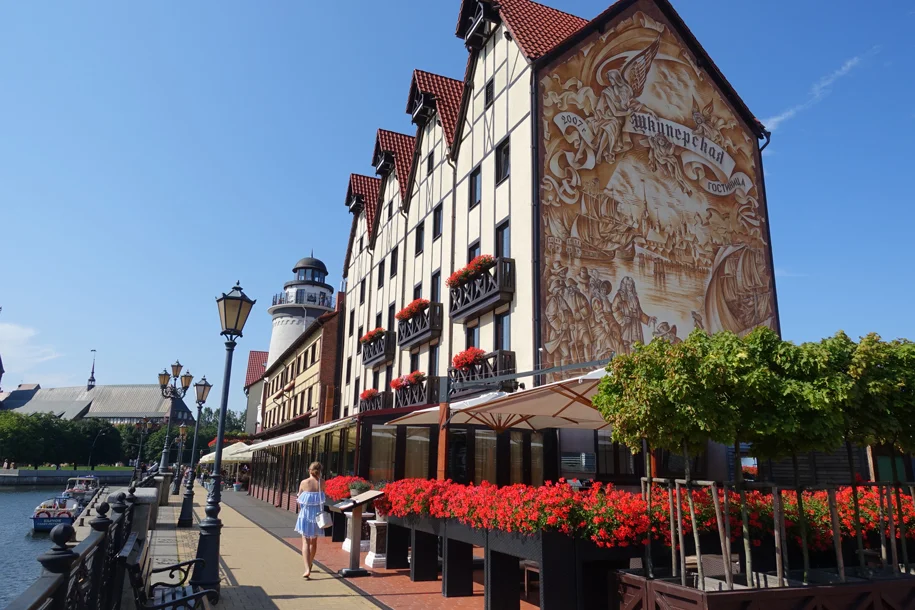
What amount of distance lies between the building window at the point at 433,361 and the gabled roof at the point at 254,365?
177ft

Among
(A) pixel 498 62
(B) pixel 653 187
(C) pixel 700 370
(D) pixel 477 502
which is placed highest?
(A) pixel 498 62

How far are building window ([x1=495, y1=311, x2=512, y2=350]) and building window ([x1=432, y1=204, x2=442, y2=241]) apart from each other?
6410mm

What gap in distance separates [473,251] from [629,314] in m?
5.52

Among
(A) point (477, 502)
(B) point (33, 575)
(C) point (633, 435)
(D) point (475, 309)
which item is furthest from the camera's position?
(B) point (33, 575)

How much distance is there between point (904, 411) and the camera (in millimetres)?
7188

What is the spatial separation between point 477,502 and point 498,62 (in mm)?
16329

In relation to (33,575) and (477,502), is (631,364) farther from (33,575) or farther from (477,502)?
(33,575)

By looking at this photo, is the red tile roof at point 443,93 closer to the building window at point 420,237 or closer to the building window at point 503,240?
the building window at point 420,237

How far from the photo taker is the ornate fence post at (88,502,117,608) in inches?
184

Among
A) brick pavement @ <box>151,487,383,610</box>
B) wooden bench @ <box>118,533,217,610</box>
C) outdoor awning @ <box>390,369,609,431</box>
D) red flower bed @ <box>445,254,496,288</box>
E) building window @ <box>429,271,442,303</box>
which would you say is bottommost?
brick pavement @ <box>151,487,383,610</box>

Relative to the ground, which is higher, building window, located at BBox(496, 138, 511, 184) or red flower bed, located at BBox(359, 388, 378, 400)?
building window, located at BBox(496, 138, 511, 184)

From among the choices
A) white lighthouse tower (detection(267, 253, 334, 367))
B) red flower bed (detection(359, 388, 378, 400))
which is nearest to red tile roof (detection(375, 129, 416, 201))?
red flower bed (detection(359, 388, 378, 400))

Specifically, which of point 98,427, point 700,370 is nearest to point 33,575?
point 700,370

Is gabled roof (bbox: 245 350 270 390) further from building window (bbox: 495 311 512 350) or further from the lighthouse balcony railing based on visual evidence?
building window (bbox: 495 311 512 350)
